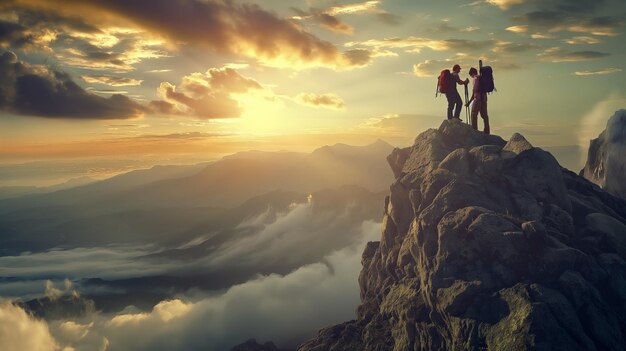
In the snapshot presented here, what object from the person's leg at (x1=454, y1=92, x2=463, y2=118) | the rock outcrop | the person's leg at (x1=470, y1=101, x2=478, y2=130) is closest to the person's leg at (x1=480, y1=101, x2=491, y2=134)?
the person's leg at (x1=470, y1=101, x2=478, y2=130)

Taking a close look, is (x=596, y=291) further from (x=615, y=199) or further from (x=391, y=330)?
(x=391, y=330)

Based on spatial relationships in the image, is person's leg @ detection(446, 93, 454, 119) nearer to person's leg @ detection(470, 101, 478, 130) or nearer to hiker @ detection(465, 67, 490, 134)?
hiker @ detection(465, 67, 490, 134)

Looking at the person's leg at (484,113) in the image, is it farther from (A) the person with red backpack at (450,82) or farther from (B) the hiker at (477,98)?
(A) the person with red backpack at (450,82)

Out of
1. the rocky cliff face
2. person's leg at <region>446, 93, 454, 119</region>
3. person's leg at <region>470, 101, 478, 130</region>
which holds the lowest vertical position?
the rocky cliff face

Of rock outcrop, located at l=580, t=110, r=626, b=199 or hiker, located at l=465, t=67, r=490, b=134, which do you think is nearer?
hiker, located at l=465, t=67, r=490, b=134

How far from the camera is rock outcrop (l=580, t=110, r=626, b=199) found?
373 ft

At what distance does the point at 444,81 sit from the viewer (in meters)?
61.5

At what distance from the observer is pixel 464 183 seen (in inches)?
2470

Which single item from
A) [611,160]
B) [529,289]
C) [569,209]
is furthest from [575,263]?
[611,160]

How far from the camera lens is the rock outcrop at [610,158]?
113725 millimetres

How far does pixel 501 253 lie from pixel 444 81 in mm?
24613

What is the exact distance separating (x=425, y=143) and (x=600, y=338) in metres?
40.0

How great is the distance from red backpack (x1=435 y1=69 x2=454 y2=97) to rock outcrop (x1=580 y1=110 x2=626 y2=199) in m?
77.4

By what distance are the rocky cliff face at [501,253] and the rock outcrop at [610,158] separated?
52.2 meters
